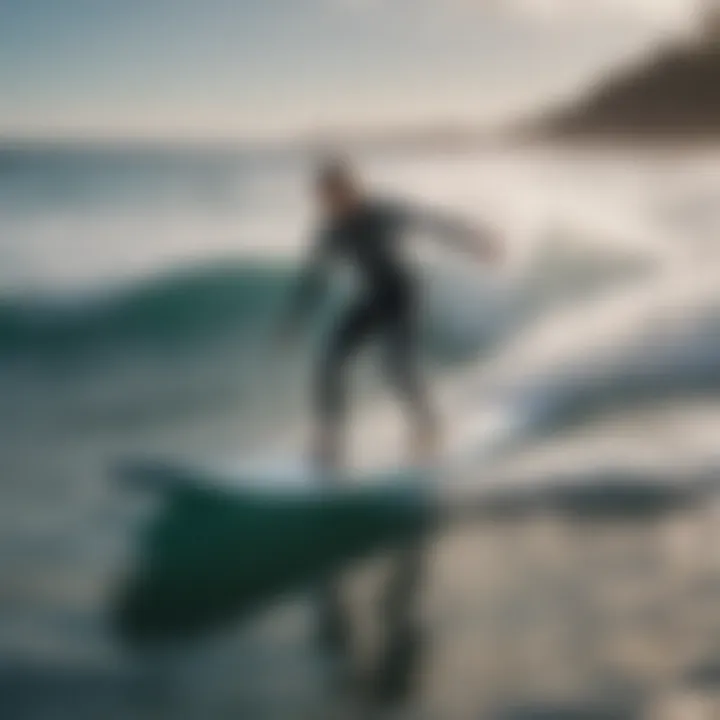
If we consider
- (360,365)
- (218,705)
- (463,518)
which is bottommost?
(218,705)

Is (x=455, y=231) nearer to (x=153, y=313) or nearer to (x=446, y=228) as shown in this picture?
(x=446, y=228)

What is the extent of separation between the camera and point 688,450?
1.34 metres

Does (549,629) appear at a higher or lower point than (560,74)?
lower

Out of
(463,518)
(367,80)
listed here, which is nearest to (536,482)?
(463,518)

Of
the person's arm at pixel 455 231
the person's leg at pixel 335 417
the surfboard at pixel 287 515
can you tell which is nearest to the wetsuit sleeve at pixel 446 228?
the person's arm at pixel 455 231

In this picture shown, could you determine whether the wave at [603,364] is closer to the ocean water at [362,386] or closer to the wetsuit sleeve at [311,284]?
the ocean water at [362,386]

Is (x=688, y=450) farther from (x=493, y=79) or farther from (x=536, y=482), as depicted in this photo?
(x=493, y=79)

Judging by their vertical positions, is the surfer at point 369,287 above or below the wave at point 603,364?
above

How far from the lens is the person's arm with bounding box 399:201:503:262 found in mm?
1354

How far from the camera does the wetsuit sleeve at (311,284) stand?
135 cm

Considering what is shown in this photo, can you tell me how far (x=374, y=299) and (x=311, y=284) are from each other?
68 mm

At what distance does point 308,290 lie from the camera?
135 centimetres

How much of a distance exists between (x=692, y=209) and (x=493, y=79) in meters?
0.25

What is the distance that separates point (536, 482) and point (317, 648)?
0.94ft
